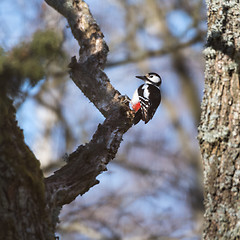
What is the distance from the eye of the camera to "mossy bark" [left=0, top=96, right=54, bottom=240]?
239 cm

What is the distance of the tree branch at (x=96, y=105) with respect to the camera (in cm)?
280

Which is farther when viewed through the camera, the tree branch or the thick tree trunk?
the thick tree trunk

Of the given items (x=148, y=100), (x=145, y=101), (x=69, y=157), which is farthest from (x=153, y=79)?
(x=69, y=157)

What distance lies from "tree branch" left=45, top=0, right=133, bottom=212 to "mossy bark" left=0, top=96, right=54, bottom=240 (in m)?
0.15

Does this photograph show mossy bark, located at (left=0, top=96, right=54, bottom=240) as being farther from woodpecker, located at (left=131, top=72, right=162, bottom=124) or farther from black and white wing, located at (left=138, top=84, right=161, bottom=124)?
black and white wing, located at (left=138, top=84, right=161, bottom=124)

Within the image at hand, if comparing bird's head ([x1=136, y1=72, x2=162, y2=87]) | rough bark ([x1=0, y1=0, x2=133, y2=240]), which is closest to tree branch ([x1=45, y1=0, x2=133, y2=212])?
rough bark ([x1=0, y1=0, x2=133, y2=240])

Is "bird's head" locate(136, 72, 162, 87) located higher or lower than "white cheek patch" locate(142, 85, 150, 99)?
higher

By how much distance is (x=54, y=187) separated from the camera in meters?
2.72

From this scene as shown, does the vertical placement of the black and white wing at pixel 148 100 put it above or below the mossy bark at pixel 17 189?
above

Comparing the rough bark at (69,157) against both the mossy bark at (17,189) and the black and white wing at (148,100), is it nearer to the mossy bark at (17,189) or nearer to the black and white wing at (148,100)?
the mossy bark at (17,189)

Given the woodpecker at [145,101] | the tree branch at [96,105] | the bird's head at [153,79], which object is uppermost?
the bird's head at [153,79]

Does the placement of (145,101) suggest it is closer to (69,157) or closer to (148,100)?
(148,100)

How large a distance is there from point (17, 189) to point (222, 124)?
1456 mm

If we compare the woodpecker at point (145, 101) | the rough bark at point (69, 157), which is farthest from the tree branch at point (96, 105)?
the woodpecker at point (145, 101)
